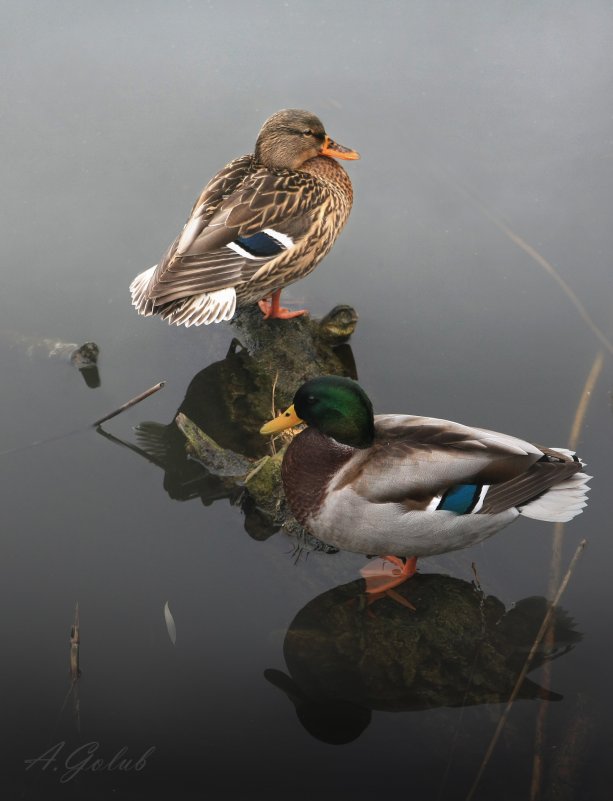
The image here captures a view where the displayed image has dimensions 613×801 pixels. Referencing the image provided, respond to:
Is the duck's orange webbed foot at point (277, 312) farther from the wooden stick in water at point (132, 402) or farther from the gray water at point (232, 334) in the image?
the wooden stick in water at point (132, 402)

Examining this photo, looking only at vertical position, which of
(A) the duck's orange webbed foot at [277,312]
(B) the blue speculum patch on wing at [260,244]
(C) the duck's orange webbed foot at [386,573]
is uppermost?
(B) the blue speculum patch on wing at [260,244]

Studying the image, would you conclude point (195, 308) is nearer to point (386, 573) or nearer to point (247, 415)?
point (247, 415)

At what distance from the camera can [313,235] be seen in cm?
390

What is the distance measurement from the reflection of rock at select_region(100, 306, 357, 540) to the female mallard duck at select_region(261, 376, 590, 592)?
233 mm

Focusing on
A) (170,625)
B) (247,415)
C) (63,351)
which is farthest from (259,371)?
(170,625)

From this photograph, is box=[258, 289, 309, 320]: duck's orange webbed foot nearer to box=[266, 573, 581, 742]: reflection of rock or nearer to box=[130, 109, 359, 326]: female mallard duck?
box=[130, 109, 359, 326]: female mallard duck

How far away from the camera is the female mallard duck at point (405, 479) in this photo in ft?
9.30

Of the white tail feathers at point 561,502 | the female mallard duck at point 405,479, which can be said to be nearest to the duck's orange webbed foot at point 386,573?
the female mallard duck at point 405,479

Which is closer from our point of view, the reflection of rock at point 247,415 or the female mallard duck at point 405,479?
the female mallard duck at point 405,479

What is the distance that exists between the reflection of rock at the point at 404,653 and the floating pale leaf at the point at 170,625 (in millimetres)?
295

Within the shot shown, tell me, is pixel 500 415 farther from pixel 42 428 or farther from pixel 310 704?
pixel 42 428

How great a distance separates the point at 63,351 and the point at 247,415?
30.1 inches

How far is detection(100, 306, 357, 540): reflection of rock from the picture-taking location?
3.23m

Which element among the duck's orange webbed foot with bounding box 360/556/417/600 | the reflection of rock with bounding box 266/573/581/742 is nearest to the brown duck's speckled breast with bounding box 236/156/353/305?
the duck's orange webbed foot with bounding box 360/556/417/600
